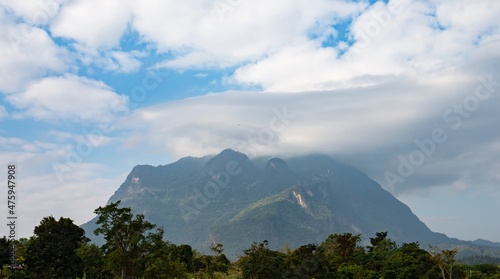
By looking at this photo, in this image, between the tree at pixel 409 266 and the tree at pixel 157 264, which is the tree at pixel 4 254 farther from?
Answer: the tree at pixel 409 266

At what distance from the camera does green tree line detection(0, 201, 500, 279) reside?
3728 cm

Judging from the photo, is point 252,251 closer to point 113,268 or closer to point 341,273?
point 341,273

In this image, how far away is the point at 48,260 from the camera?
156ft

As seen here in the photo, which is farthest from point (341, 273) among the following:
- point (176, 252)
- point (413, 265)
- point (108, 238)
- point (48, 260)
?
point (48, 260)

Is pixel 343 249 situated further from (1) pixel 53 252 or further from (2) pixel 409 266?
(1) pixel 53 252

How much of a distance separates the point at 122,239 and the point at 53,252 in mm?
15250

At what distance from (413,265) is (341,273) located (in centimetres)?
955

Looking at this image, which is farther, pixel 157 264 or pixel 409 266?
pixel 409 266

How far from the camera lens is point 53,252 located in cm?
4784

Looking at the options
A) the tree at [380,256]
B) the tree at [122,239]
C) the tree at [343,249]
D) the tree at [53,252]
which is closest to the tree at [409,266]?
the tree at [380,256]

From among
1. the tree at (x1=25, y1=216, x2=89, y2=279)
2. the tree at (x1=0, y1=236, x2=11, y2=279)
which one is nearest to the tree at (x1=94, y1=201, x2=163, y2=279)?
the tree at (x1=25, y1=216, x2=89, y2=279)

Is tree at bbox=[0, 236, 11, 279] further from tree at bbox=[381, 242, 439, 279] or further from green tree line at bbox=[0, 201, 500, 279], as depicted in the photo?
tree at bbox=[381, 242, 439, 279]

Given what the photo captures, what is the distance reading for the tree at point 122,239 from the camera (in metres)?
36.7

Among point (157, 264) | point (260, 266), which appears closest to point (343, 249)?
point (260, 266)
